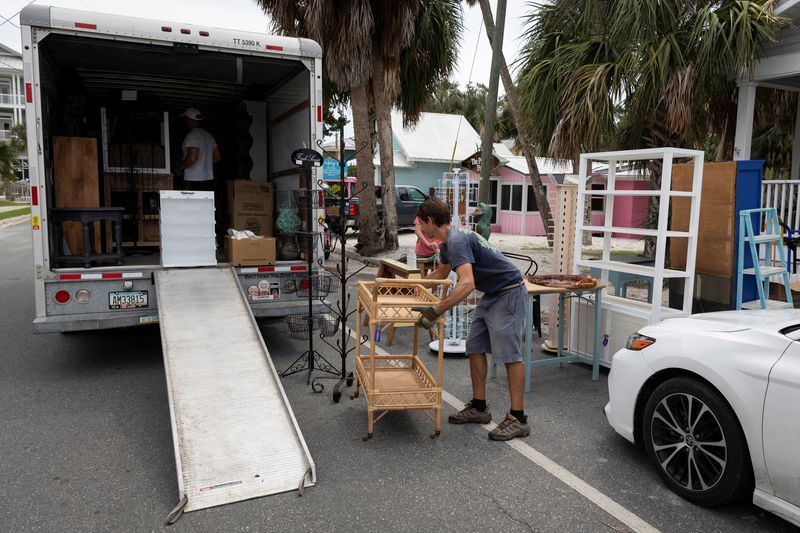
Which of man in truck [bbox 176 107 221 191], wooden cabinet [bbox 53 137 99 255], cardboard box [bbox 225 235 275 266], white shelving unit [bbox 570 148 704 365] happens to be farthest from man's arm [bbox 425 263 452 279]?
man in truck [bbox 176 107 221 191]

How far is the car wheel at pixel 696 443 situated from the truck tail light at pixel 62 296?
4797 mm

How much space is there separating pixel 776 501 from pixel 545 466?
130 centimetres

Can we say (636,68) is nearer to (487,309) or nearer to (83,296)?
(487,309)

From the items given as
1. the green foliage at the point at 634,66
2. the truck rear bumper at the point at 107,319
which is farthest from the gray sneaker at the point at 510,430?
the green foliage at the point at 634,66

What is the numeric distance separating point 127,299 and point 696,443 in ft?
15.7

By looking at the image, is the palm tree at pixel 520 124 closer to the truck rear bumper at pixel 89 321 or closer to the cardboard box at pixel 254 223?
the cardboard box at pixel 254 223

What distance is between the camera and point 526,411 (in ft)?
15.7

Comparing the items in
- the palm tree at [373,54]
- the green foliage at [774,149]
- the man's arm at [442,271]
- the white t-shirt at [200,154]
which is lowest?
the man's arm at [442,271]

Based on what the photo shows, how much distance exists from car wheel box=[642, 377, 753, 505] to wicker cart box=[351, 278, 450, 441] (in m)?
1.38

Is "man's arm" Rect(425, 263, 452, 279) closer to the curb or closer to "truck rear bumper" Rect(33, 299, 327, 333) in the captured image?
"truck rear bumper" Rect(33, 299, 327, 333)

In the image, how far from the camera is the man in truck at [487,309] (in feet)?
13.6

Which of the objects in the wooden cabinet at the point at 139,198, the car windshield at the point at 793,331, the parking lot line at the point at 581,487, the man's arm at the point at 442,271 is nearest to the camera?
the car windshield at the point at 793,331

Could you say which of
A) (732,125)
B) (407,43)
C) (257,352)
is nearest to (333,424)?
(257,352)

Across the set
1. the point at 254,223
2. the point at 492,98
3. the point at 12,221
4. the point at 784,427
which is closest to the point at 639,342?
the point at 784,427
